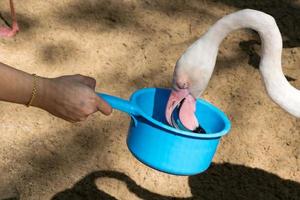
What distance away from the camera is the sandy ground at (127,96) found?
9.15 feet

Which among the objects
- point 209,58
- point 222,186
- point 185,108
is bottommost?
point 222,186

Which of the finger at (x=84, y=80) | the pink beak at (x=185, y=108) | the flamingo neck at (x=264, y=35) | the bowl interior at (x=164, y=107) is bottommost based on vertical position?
the bowl interior at (x=164, y=107)

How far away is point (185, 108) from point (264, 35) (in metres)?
0.35

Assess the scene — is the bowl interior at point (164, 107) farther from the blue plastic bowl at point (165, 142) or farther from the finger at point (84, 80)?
the finger at point (84, 80)

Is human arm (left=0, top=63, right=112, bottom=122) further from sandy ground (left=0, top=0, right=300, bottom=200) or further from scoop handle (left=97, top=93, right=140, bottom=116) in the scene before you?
sandy ground (left=0, top=0, right=300, bottom=200)

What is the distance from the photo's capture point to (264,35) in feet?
6.11

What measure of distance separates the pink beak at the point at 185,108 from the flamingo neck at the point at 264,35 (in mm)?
184

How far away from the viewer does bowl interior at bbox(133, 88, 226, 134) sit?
6.34 feet

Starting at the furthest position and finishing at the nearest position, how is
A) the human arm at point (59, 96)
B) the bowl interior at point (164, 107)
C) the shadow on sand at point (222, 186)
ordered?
the shadow on sand at point (222, 186)
the bowl interior at point (164, 107)
the human arm at point (59, 96)

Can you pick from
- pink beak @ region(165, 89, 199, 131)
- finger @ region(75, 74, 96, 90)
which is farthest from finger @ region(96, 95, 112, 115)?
pink beak @ region(165, 89, 199, 131)

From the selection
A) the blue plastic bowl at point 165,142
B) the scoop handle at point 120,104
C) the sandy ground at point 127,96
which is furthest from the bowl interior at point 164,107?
the sandy ground at point 127,96

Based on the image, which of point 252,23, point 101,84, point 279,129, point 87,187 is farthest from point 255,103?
point 252,23

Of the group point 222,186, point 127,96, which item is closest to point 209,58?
point 222,186

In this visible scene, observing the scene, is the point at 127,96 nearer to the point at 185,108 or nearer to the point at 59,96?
the point at 185,108
